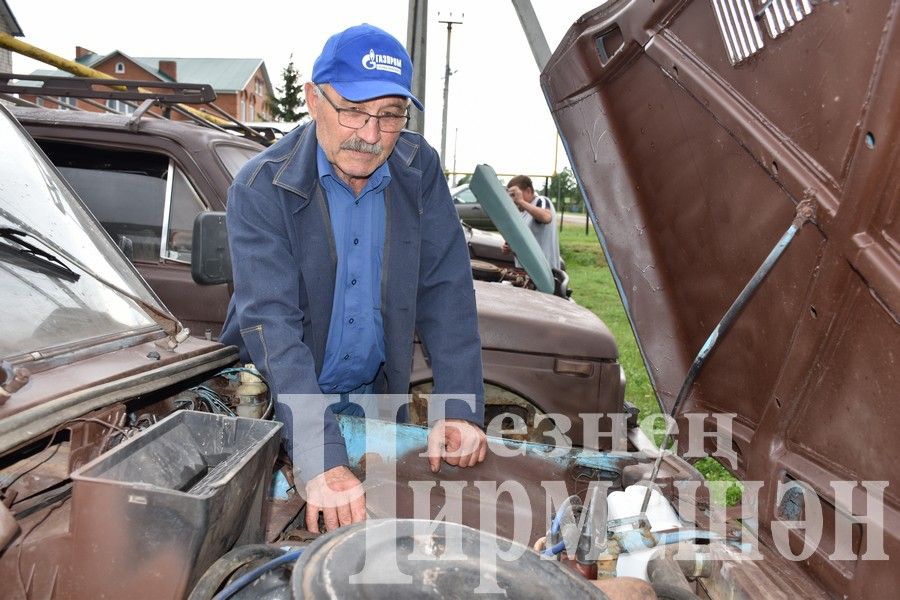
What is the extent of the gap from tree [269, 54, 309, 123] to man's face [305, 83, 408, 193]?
169 ft

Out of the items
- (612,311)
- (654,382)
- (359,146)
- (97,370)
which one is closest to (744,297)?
(654,382)

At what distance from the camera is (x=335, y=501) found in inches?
67.6

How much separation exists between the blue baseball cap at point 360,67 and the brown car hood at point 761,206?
1.60 ft

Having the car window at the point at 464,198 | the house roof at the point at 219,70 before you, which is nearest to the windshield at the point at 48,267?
the car window at the point at 464,198

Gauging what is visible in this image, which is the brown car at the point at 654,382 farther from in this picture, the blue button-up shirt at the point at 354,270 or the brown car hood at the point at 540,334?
the brown car hood at the point at 540,334

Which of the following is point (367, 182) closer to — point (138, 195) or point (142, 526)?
point (142, 526)

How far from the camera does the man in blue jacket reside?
2.02m

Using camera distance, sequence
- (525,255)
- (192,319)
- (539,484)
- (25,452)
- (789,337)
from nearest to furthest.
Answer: (25,452)
(789,337)
(539,484)
(192,319)
(525,255)

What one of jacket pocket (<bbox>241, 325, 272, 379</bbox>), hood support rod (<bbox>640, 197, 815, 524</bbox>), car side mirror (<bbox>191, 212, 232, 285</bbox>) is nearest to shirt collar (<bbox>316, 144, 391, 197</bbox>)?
car side mirror (<bbox>191, 212, 232, 285</bbox>)

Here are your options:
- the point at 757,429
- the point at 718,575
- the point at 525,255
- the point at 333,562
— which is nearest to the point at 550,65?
the point at 757,429

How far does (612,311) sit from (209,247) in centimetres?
979

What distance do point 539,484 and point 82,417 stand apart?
1356mm

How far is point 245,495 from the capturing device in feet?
4.36

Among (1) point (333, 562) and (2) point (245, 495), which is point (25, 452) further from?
(1) point (333, 562)
